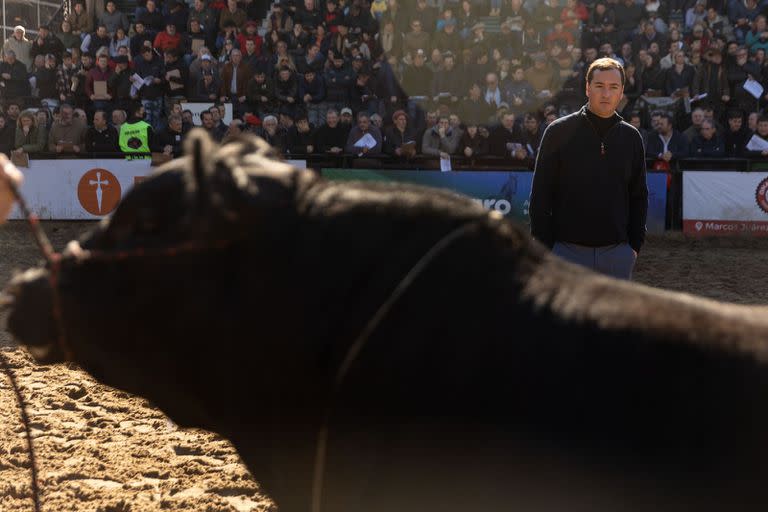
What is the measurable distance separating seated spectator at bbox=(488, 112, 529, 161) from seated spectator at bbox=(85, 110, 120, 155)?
6.34 m

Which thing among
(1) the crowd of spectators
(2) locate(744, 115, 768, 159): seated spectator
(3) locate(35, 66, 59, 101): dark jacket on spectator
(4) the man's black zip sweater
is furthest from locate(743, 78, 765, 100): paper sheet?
(3) locate(35, 66, 59, 101): dark jacket on spectator

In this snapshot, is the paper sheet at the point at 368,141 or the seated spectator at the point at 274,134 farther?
the seated spectator at the point at 274,134

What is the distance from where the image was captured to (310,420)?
1.98 meters

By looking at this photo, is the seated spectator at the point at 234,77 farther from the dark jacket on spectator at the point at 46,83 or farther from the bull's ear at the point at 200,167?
the bull's ear at the point at 200,167

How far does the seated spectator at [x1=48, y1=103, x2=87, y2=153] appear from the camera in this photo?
14.3 meters

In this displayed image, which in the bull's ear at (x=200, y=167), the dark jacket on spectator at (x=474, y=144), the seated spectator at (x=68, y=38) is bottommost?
the dark jacket on spectator at (x=474, y=144)

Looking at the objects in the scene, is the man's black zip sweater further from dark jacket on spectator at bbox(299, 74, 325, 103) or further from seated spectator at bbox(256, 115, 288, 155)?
dark jacket on spectator at bbox(299, 74, 325, 103)

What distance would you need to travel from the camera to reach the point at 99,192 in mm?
13734

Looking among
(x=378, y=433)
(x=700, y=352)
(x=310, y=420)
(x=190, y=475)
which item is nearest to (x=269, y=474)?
(x=310, y=420)

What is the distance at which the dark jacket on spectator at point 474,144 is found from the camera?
1351 cm

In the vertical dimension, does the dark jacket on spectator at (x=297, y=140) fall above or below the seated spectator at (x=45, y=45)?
below

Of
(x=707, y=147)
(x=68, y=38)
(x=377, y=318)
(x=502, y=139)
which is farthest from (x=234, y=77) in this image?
(x=377, y=318)

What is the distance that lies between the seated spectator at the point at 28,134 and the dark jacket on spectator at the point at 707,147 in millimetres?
10799

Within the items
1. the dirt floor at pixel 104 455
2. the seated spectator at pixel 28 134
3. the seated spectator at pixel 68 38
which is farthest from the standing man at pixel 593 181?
the seated spectator at pixel 68 38
